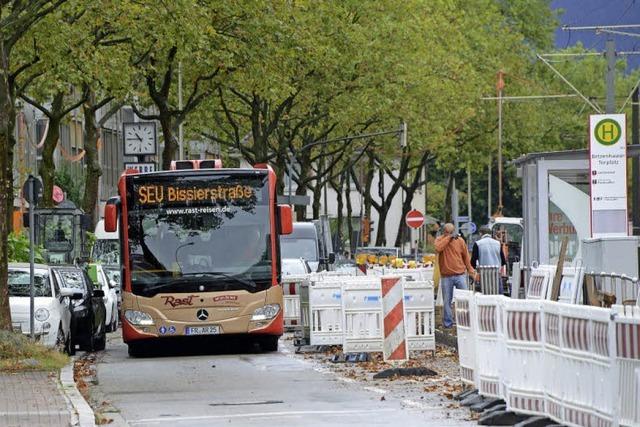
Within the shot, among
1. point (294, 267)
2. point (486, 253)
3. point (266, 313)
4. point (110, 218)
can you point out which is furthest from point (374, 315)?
point (294, 267)

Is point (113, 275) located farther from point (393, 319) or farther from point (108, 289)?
point (393, 319)

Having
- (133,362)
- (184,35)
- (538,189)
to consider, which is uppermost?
(184,35)

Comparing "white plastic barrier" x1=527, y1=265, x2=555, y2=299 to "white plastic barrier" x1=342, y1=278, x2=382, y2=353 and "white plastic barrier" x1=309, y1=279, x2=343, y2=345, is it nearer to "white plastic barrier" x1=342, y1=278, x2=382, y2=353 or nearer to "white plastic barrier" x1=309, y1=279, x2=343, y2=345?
"white plastic barrier" x1=342, y1=278, x2=382, y2=353

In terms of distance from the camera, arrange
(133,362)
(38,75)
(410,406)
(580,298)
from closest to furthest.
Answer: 1. (410,406)
2. (580,298)
3. (133,362)
4. (38,75)

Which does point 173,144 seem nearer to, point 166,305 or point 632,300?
point 166,305

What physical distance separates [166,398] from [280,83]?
22.0 meters

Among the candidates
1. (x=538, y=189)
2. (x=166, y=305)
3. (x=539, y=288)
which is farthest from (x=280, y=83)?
(x=539, y=288)

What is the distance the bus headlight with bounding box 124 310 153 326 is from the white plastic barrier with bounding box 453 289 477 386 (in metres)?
9.78

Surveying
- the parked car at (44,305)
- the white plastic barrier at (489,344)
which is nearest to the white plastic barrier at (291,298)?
the parked car at (44,305)

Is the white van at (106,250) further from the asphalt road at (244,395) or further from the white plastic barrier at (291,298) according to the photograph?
the asphalt road at (244,395)

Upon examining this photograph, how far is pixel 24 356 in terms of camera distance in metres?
22.9

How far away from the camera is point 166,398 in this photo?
18.6 m

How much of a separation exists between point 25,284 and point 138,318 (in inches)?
79.1

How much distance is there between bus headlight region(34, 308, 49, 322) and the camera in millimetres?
26125
